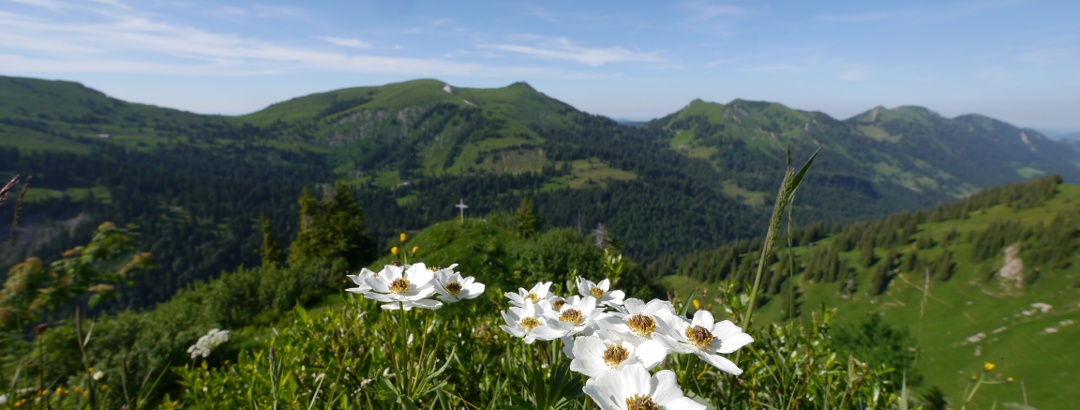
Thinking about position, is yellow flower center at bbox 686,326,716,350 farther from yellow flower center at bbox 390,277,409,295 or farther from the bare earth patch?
the bare earth patch

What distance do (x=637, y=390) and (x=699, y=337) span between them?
33cm

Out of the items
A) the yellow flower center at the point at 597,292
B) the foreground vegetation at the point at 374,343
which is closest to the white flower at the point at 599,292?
the yellow flower center at the point at 597,292

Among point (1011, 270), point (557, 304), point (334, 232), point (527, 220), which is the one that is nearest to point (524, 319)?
point (557, 304)

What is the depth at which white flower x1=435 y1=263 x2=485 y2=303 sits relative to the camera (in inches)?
84.3

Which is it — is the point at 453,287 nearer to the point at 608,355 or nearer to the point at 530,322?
the point at 530,322

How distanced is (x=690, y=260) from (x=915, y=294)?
219 feet

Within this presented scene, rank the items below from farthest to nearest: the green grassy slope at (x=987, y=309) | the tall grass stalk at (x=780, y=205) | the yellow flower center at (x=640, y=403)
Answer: the green grassy slope at (x=987, y=309)
the yellow flower center at (x=640, y=403)
the tall grass stalk at (x=780, y=205)

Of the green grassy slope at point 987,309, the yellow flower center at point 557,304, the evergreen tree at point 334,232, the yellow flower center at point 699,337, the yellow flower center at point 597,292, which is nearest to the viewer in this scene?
the yellow flower center at point 699,337

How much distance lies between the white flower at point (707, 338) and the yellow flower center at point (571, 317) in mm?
341

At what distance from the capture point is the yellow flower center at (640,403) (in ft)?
4.58

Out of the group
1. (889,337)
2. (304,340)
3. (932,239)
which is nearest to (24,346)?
(304,340)

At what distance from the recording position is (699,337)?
167 centimetres

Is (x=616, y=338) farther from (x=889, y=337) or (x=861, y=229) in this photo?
(x=861, y=229)

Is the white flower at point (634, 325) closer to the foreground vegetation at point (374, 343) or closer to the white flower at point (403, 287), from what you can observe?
the foreground vegetation at point (374, 343)
